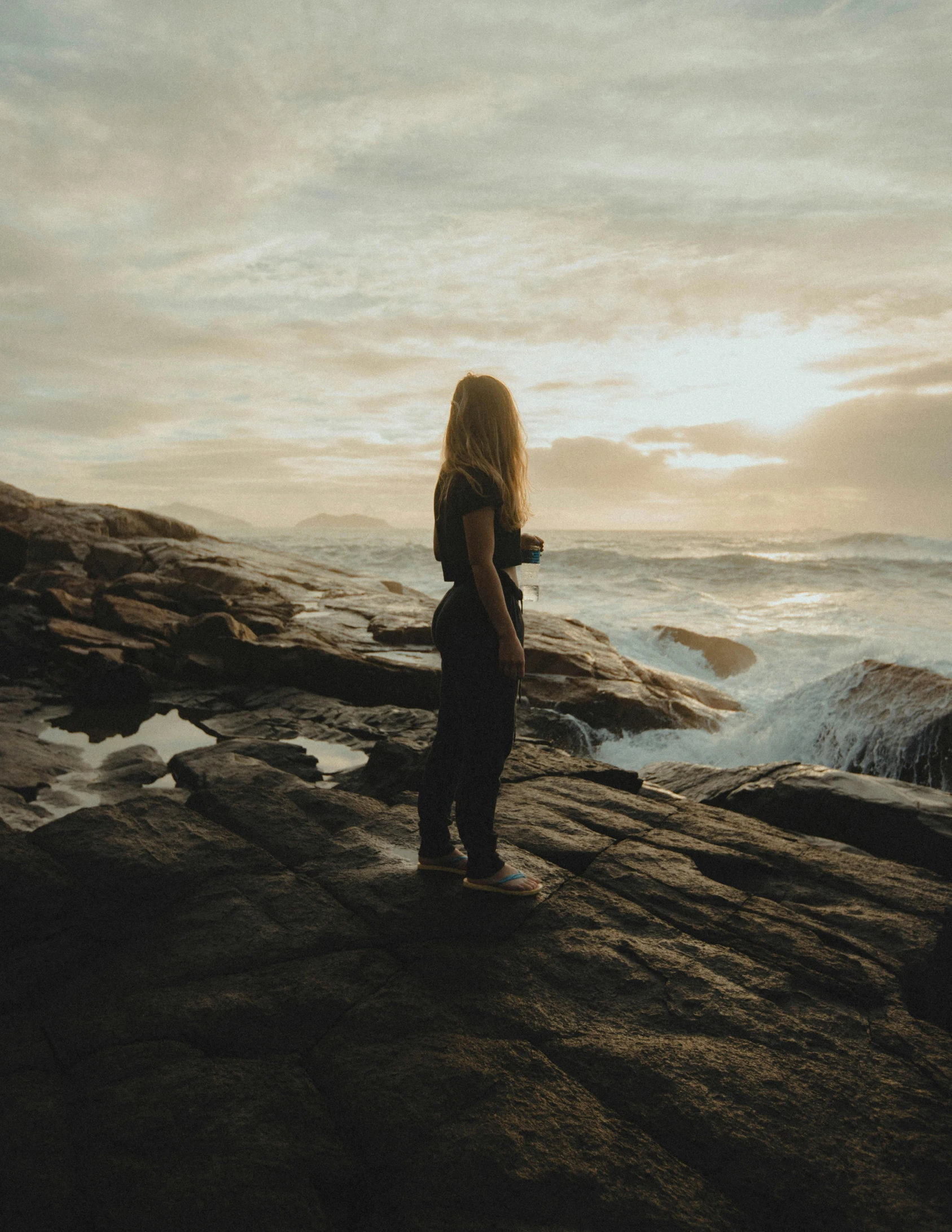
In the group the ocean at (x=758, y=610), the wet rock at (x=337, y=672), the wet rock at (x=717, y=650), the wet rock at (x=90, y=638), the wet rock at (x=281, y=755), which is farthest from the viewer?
the wet rock at (x=717, y=650)

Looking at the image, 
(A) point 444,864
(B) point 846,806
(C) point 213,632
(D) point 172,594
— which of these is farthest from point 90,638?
(B) point 846,806

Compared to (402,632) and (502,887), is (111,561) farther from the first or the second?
(502,887)

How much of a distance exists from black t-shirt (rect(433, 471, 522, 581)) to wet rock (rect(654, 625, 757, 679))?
1356 centimetres

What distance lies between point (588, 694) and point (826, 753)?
2761mm

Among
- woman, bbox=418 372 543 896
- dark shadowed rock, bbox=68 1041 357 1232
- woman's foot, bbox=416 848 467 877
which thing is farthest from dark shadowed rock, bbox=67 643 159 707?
dark shadowed rock, bbox=68 1041 357 1232

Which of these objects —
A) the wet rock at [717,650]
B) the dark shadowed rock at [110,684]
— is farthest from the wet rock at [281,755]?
the wet rock at [717,650]

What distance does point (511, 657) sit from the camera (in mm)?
3094

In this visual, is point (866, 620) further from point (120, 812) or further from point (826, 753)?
point (120, 812)

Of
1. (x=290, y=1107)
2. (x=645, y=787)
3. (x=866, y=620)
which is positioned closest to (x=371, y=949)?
(x=290, y=1107)

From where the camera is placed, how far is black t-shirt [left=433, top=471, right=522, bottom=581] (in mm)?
3027

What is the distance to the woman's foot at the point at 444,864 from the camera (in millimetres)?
3514

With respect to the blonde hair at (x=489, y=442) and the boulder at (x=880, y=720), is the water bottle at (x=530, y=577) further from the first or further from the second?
the boulder at (x=880, y=720)

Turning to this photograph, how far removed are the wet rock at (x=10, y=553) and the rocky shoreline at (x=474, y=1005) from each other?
9.65m

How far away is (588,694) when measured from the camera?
30.0 feet
